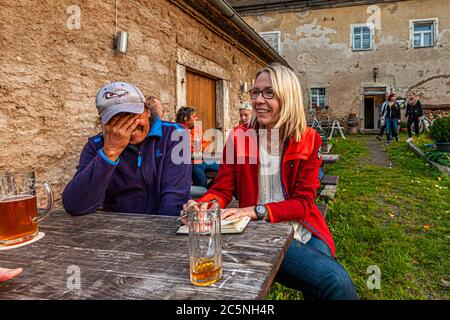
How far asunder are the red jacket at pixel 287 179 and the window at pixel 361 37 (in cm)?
1663

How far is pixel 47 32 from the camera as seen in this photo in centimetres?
263

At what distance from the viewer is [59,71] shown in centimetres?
275

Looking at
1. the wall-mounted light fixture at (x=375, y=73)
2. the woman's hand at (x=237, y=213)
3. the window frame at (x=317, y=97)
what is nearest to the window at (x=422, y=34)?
the wall-mounted light fixture at (x=375, y=73)

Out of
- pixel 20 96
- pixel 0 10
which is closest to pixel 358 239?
pixel 20 96

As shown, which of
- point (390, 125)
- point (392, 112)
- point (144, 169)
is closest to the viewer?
point (144, 169)

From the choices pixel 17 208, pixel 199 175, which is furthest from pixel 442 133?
pixel 17 208

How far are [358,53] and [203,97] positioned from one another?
13374mm

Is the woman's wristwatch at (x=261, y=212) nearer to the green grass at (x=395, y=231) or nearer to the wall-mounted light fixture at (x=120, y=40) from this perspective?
the green grass at (x=395, y=231)

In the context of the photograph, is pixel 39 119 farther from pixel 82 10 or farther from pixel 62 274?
pixel 62 274

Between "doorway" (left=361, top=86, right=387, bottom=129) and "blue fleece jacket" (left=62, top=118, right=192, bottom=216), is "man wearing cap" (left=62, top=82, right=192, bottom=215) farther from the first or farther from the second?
"doorway" (left=361, top=86, right=387, bottom=129)

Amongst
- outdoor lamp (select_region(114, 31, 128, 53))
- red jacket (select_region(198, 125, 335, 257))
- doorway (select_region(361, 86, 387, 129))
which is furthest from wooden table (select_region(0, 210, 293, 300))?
doorway (select_region(361, 86, 387, 129))

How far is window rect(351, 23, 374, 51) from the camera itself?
16016mm

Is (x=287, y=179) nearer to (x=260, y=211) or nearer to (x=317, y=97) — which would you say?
(x=260, y=211)

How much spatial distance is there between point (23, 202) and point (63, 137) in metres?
1.78
